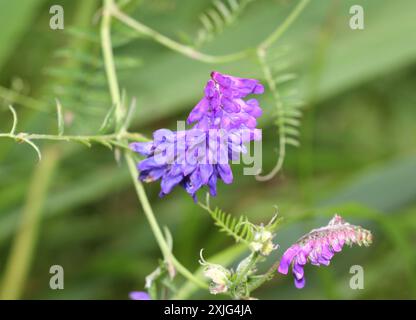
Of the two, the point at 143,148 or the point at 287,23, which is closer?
the point at 143,148

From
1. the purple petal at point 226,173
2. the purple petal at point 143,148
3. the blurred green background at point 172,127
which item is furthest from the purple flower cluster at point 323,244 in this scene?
the blurred green background at point 172,127

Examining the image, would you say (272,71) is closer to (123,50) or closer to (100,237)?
(123,50)

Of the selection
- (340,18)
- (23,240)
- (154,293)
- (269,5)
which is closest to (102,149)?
(23,240)

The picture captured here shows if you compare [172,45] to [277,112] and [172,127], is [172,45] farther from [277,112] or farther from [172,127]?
[172,127]

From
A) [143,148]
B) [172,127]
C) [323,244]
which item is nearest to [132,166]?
[143,148]

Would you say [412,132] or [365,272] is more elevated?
[412,132]
